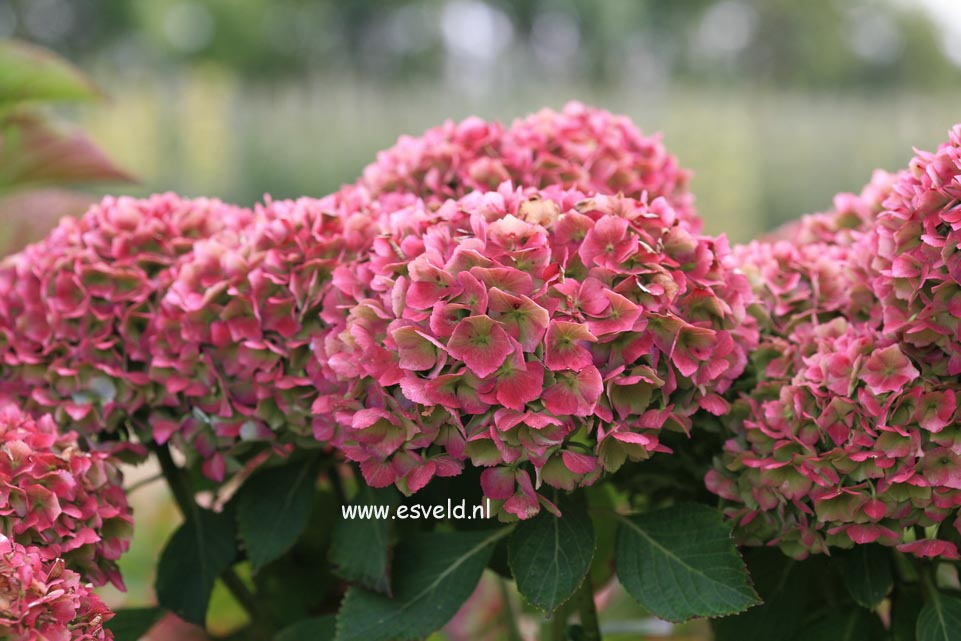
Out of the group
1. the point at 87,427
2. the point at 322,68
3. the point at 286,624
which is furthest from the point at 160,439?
the point at 322,68

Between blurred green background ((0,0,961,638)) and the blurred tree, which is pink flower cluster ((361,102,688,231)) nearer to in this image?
blurred green background ((0,0,961,638))

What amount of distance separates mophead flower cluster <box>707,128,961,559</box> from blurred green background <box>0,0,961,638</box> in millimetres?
969

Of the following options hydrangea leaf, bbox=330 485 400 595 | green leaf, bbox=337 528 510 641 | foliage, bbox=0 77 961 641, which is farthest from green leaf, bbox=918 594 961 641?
hydrangea leaf, bbox=330 485 400 595

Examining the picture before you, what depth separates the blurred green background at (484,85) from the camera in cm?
882

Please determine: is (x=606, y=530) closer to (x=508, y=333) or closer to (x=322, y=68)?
(x=508, y=333)

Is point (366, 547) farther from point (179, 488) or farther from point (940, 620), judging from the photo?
point (940, 620)

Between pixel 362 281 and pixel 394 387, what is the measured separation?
123mm

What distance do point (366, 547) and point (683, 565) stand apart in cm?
32

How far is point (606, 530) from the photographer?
125 centimetres

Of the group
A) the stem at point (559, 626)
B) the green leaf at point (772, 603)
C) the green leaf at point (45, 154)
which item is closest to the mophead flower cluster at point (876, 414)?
the green leaf at point (772, 603)

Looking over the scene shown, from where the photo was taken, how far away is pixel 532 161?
1.24 m

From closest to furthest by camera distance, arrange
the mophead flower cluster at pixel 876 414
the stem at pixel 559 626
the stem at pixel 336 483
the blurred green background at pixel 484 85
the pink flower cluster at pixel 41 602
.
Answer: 1. the pink flower cluster at pixel 41 602
2. the mophead flower cluster at pixel 876 414
3. the stem at pixel 559 626
4. the stem at pixel 336 483
5. the blurred green background at pixel 484 85

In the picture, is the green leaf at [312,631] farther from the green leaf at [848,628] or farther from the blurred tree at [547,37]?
the blurred tree at [547,37]

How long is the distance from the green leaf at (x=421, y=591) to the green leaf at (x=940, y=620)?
0.41 metres
